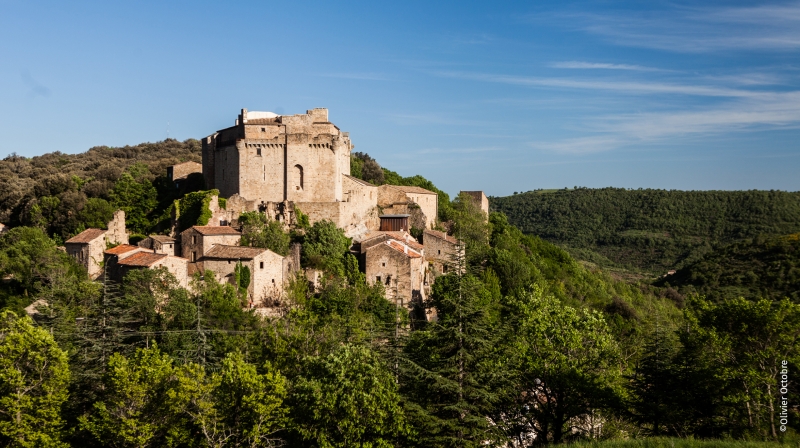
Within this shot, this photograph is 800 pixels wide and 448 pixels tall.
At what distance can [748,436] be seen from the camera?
22.6 m

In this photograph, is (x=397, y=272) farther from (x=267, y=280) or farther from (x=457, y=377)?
(x=457, y=377)

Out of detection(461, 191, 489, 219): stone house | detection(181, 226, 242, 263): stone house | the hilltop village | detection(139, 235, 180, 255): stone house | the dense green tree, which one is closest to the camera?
the hilltop village

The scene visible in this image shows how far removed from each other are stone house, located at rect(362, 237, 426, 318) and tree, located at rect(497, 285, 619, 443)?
11.6m

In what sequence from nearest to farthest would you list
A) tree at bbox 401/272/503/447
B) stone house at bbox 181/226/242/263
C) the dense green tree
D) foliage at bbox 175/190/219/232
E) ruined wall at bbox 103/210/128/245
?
1. tree at bbox 401/272/503/447
2. stone house at bbox 181/226/242/263
3. foliage at bbox 175/190/219/232
4. ruined wall at bbox 103/210/128/245
5. the dense green tree

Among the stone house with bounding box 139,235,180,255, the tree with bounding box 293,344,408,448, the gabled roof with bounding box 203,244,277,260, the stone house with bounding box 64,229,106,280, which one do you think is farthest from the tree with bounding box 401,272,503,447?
the stone house with bounding box 64,229,106,280

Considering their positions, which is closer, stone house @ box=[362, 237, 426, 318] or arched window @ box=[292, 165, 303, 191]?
stone house @ box=[362, 237, 426, 318]

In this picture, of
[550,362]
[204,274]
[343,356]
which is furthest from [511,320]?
[204,274]

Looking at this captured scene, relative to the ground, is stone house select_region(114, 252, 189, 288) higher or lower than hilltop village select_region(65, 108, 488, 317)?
lower

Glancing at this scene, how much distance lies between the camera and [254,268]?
3906 cm

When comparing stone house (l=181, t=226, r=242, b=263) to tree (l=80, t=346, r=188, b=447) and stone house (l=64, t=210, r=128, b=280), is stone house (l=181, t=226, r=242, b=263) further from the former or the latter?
tree (l=80, t=346, r=188, b=447)

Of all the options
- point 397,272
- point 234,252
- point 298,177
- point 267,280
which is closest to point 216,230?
point 234,252

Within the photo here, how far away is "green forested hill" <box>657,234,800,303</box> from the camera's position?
72188mm

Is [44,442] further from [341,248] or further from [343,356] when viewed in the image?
[341,248]

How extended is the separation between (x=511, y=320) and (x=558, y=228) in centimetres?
11147
